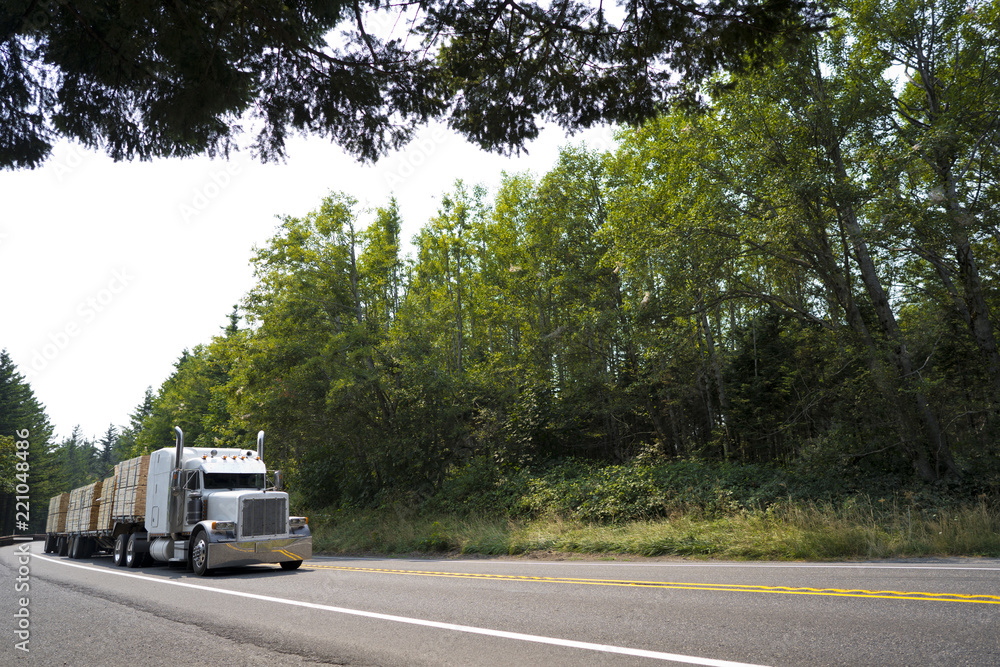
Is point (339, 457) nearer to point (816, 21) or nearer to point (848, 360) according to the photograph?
point (848, 360)

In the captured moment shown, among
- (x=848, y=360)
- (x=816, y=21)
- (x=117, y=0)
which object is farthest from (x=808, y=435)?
(x=117, y=0)

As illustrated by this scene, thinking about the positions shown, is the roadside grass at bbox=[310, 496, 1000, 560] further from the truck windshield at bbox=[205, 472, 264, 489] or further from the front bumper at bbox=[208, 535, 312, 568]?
the truck windshield at bbox=[205, 472, 264, 489]

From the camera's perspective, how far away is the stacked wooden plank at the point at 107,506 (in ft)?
56.0

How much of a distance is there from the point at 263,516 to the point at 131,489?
5697 millimetres

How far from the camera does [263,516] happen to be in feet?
43.2

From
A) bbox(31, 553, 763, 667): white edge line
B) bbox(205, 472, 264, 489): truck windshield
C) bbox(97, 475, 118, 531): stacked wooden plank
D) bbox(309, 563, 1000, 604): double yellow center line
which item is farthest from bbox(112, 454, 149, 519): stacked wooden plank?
bbox(309, 563, 1000, 604): double yellow center line

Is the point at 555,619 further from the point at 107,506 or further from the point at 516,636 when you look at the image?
the point at 107,506

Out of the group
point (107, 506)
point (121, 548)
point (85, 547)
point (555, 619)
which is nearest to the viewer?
point (555, 619)

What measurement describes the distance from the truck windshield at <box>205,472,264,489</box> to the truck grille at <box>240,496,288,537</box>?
1737 mm

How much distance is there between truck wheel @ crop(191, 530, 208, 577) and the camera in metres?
12.4

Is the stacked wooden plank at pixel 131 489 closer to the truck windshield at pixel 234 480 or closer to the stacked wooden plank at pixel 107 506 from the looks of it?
the stacked wooden plank at pixel 107 506

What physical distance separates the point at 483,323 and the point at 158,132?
88.8 ft

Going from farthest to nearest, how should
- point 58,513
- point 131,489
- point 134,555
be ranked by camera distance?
1. point 58,513
2. point 131,489
3. point 134,555

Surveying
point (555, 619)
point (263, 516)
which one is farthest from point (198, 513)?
point (555, 619)
